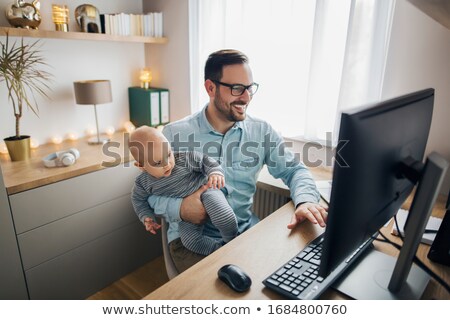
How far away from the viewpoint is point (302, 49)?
1941mm

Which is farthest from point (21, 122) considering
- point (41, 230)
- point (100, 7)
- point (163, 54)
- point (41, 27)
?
point (163, 54)

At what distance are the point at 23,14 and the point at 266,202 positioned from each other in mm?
1891

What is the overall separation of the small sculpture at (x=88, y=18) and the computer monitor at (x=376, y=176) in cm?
212

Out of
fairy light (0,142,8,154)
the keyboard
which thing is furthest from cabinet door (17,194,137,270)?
the keyboard

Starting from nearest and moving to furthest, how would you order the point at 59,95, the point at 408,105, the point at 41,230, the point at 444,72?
the point at 408,105
the point at 444,72
the point at 41,230
the point at 59,95

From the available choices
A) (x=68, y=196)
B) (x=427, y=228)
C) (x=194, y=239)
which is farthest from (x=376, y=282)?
(x=68, y=196)

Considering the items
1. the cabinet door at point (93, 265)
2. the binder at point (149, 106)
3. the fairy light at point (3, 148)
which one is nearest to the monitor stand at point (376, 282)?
the cabinet door at point (93, 265)

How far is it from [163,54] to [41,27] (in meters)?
0.88

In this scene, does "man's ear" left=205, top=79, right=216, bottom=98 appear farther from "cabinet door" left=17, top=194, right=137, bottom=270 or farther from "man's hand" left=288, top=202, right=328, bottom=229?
"cabinet door" left=17, top=194, right=137, bottom=270

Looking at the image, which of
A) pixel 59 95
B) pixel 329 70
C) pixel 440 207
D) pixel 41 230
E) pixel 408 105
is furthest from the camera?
pixel 59 95

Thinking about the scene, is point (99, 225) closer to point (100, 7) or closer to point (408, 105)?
point (100, 7)

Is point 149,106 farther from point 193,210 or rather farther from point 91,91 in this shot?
point 193,210
